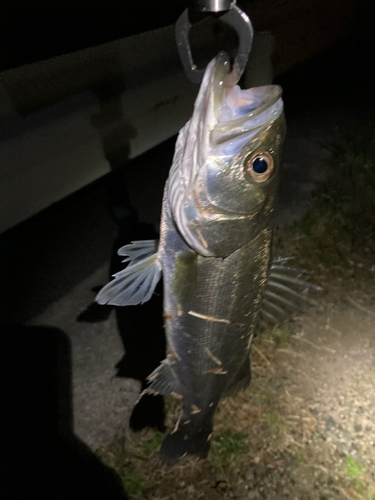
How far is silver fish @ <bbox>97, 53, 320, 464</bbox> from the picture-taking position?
116 cm

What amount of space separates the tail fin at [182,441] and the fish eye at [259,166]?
1571 millimetres

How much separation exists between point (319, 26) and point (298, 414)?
784cm

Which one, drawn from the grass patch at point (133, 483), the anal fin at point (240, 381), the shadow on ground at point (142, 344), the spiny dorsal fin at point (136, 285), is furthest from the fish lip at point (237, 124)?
the grass patch at point (133, 483)

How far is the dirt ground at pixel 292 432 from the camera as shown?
102 inches

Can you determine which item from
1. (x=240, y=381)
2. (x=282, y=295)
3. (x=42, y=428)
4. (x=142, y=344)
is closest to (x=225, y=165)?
(x=282, y=295)

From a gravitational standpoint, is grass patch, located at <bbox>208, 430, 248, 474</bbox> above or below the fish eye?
below

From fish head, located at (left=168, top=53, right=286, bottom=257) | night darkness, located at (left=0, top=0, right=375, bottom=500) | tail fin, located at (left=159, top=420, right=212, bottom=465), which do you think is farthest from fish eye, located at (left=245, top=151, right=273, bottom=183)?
tail fin, located at (left=159, top=420, right=212, bottom=465)

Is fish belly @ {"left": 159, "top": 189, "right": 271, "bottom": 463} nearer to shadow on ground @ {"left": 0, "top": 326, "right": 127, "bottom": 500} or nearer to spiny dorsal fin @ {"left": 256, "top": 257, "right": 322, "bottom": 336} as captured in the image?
spiny dorsal fin @ {"left": 256, "top": 257, "right": 322, "bottom": 336}

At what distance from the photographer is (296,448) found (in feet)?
8.99

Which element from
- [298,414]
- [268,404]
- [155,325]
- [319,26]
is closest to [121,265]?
[155,325]

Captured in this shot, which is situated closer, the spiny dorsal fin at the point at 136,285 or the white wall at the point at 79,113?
the spiny dorsal fin at the point at 136,285

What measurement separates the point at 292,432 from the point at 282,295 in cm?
180

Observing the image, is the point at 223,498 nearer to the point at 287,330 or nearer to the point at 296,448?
the point at 296,448

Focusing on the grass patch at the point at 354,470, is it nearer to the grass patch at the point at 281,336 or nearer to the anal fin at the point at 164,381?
the grass patch at the point at 281,336
